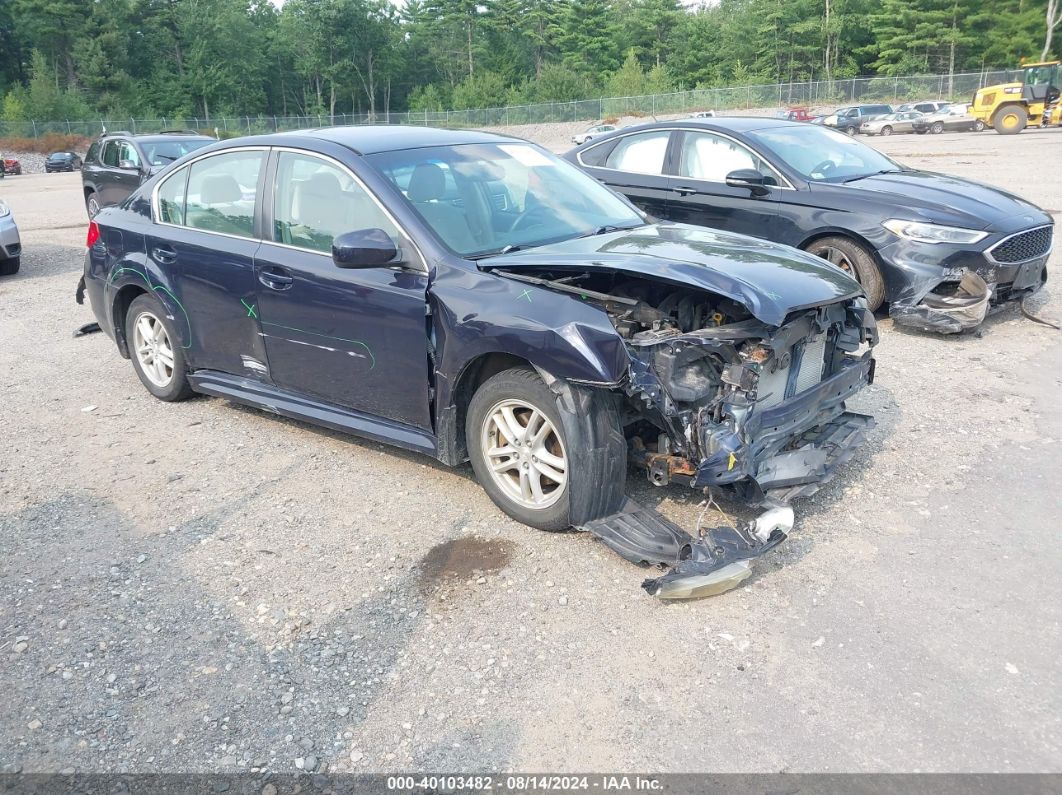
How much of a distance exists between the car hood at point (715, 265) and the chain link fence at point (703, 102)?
188ft

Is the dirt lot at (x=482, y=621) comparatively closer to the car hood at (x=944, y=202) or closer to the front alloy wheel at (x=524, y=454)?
the front alloy wheel at (x=524, y=454)

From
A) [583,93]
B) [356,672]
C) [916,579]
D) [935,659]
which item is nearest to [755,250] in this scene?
[916,579]

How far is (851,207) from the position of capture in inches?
290

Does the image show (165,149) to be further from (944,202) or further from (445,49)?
(445,49)

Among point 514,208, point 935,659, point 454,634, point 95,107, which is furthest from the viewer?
point 95,107

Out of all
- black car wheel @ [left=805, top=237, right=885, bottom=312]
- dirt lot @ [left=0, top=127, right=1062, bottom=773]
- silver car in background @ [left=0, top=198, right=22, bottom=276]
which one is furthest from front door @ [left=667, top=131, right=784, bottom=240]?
silver car in background @ [left=0, top=198, right=22, bottom=276]

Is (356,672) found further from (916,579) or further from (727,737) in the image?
(916,579)

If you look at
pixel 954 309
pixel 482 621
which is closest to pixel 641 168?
pixel 954 309

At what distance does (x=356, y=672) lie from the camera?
3.28 metres

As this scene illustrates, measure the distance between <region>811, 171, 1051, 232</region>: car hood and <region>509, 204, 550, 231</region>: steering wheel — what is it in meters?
3.61

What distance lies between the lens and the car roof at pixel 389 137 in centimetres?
490

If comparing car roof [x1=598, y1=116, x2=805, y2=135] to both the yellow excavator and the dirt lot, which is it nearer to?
the dirt lot

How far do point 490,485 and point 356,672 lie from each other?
1.30 m

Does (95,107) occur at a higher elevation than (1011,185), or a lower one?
higher
